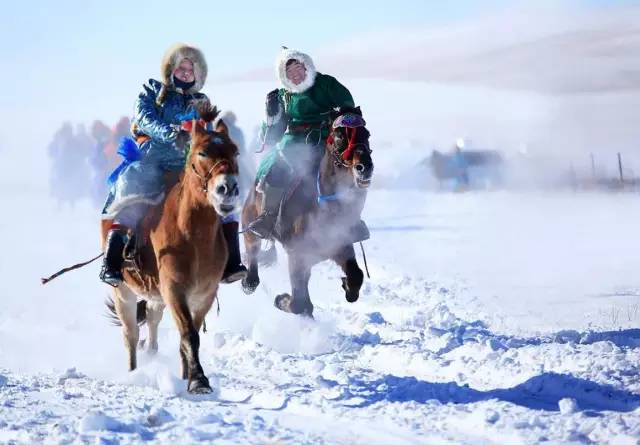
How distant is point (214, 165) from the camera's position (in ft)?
21.1

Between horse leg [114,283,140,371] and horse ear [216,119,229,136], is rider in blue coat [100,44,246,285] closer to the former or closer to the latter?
horse leg [114,283,140,371]

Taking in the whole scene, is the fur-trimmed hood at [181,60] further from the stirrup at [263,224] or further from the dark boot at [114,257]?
the stirrup at [263,224]

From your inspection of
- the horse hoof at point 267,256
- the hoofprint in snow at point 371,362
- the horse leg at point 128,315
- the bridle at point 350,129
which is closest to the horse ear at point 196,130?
the hoofprint in snow at point 371,362

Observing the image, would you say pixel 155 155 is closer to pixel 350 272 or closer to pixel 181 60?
pixel 181 60

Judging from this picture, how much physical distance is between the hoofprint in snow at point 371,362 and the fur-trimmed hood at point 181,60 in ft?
8.74

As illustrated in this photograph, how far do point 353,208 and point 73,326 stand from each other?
16.8ft

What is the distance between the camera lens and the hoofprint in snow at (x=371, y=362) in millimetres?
5664

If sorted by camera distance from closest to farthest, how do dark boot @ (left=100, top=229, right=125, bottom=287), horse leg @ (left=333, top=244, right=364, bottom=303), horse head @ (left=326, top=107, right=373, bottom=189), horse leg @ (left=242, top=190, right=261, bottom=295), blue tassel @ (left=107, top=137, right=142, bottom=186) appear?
dark boot @ (left=100, top=229, right=125, bottom=287) < blue tassel @ (left=107, top=137, right=142, bottom=186) < horse head @ (left=326, top=107, right=373, bottom=189) < horse leg @ (left=333, top=244, right=364, bottom=303) < horse leg @ (left=242, top=190, right=261, bottom=295)

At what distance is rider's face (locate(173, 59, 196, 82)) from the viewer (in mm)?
8055

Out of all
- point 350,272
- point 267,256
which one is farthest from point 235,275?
point 267,256

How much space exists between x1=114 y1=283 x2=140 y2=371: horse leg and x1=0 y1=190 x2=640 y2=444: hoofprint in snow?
224mm

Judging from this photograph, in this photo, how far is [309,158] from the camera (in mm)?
9758

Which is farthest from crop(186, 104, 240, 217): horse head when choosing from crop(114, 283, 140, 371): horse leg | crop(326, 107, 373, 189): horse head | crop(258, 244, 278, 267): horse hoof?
crop(258, 244, 278, 267): horse hoof

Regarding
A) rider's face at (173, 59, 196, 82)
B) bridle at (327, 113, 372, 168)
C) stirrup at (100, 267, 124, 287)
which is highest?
rider's face at (173, 59, 196, 82)
